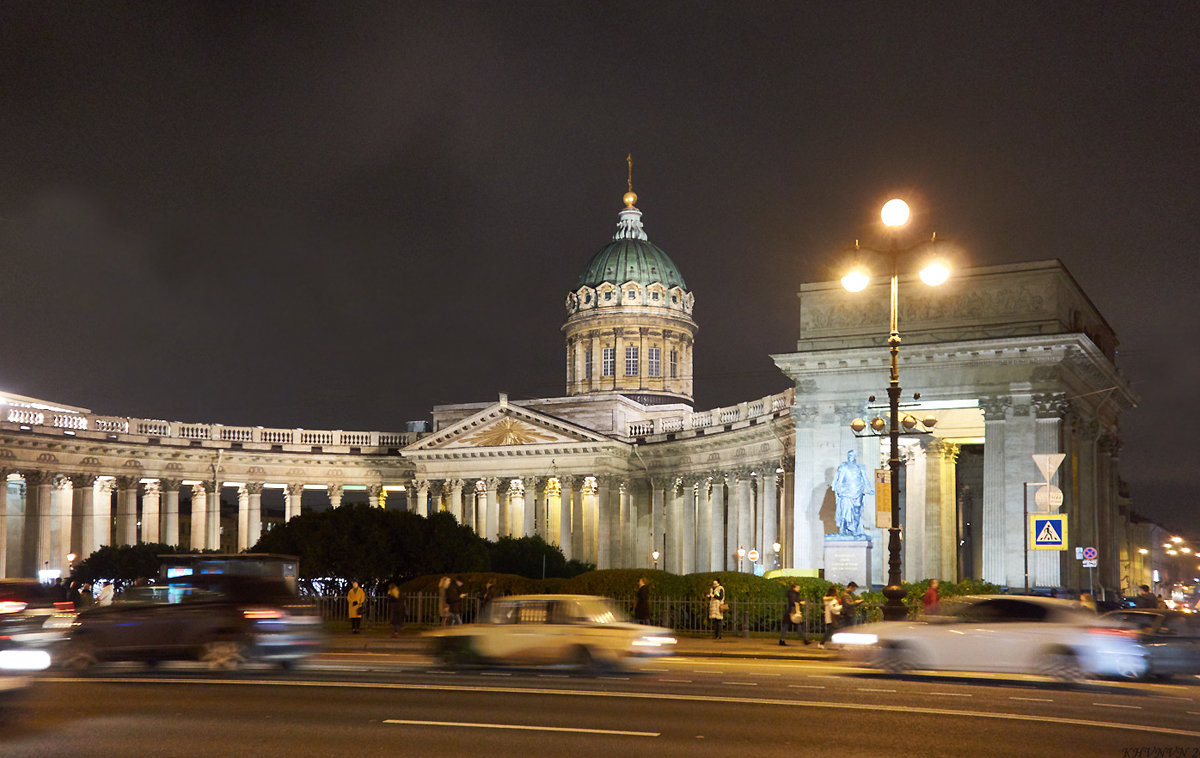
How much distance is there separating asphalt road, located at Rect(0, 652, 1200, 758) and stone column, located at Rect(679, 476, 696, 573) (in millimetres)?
58945

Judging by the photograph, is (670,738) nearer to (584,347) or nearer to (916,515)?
(916,515)

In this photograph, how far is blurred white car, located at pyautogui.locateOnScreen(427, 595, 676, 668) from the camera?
888 inches

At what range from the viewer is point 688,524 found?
81750 mm

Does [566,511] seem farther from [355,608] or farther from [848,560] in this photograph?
[355,608]

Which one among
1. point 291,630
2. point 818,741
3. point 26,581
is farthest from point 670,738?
point 26,581

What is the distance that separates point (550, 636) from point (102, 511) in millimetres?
65408

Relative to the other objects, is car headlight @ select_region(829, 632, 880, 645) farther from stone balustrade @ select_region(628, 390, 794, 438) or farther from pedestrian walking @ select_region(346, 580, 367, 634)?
stone balustrade @ select_region(628, 390, 794, 438)

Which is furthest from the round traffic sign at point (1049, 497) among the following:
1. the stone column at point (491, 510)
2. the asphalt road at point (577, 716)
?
the stone column at point (491, 510)

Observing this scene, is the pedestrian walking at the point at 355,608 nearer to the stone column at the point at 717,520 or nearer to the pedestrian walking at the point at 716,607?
the pedestrian walking at the point at 716,607

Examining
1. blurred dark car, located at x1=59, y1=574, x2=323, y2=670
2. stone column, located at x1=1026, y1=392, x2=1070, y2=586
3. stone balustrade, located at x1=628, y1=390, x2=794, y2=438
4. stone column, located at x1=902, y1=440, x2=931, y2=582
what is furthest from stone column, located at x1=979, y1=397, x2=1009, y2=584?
blurred dark car, located at x1=59, y1=574, x2=323, y2=670

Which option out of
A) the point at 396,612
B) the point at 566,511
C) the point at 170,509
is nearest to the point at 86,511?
the point at 170,509

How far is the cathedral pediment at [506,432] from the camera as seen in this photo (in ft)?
274

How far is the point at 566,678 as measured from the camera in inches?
861

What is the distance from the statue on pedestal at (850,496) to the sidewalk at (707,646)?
8248 millimetres
